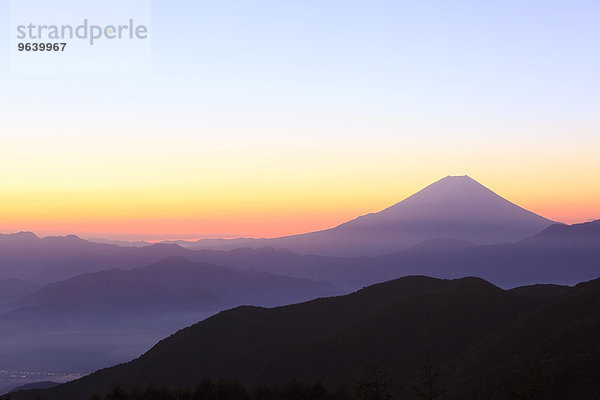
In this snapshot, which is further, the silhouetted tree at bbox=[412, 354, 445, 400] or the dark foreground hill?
the dark foreground hill

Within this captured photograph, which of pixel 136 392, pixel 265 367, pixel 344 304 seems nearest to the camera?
pixel 136 392

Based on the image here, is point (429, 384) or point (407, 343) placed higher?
point (407, 343)

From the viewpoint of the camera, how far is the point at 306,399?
73438 mm

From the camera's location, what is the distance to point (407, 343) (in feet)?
478

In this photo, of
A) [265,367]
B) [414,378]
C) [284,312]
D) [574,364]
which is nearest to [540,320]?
[414,378]

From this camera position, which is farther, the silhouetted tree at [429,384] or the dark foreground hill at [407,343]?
the dark foreground hill at [407,343]

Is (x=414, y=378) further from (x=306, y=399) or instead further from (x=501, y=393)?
(x=306, y=399)

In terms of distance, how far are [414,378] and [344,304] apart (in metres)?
72.8

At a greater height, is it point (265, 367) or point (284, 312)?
point (284, 312)

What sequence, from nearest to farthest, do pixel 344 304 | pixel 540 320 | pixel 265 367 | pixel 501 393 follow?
pixel 501 393 → pixel 540 320 → pixel 265 367 → pixel 344 304

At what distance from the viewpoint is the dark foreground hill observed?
300 feet

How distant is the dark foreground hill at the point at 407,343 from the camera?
91.6m

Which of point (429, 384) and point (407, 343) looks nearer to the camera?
point (429, 384)

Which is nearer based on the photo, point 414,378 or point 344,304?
point 414,378
